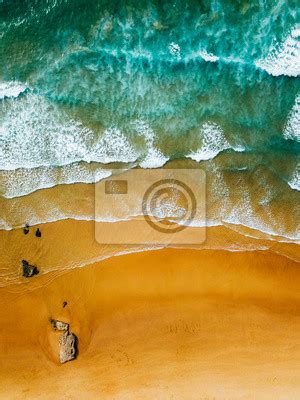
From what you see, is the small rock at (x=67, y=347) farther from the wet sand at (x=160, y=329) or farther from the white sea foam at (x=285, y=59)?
the white sea foam at (x=285, y=59)

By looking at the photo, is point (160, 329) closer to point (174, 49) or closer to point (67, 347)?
point (67, 347)

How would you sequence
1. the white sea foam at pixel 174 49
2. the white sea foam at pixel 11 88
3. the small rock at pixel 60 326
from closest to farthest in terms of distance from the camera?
the white sea foam at pixel 11 88 → the white sea foam at pixel 174 49 → the small rock at pixel 60 326

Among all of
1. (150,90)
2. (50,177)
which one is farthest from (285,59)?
(50,177)

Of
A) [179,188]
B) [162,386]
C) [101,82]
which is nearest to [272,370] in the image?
[162,386]

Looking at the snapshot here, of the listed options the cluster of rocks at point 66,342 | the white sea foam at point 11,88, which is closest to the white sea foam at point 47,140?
the white sea foam at point 11,88

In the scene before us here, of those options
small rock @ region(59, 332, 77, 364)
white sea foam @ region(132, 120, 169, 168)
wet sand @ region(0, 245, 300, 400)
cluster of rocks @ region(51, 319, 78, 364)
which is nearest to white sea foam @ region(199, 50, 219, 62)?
white sea foam @ region(132, 120, 169, 168)
